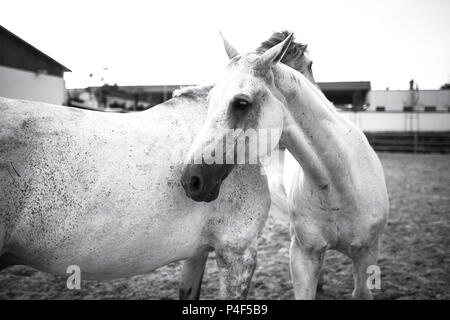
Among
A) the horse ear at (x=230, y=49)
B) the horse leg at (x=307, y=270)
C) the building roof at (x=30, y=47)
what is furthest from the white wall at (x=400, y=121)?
the building roof at (x=30, y=47)

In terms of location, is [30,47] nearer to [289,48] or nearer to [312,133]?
[289,48]

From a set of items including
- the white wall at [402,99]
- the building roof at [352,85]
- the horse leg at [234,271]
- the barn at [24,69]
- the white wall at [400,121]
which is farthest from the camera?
the white wall at [400,121]

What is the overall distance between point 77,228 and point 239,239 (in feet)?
3.02

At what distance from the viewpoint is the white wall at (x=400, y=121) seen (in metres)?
19.1

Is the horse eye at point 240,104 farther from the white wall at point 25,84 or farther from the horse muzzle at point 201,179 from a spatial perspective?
the white wall at point 25,84

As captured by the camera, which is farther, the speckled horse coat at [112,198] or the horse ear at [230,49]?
the horse ear at [230,49]

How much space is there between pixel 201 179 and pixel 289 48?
1524 mm

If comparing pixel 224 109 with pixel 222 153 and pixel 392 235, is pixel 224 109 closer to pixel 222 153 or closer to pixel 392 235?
pixel 222 153

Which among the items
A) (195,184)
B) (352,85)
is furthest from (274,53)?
(352,85)

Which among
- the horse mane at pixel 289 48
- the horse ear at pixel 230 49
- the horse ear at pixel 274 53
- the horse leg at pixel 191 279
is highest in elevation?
the horse mane at pixel 289 48

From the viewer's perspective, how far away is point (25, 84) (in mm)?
2660

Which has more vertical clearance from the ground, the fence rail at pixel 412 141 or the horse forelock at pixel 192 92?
the fence rail at pixel 412 141
